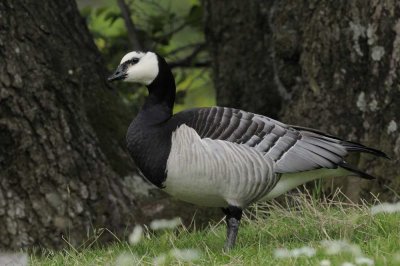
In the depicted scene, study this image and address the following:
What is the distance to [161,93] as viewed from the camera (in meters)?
6.29

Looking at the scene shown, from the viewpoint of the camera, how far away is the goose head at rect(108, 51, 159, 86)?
611 centimetres

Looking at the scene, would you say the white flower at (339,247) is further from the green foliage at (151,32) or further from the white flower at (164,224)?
the green foliage at (151,32)

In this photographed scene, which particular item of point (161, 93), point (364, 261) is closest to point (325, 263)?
point (364, 261)

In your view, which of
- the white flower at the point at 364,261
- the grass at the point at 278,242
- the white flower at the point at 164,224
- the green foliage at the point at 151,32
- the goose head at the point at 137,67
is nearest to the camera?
the white flower at the point at 364,261

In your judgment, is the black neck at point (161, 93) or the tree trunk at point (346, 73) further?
the tree trunk at point (346, 73)

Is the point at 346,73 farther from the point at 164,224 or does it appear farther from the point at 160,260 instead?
the point at 160,260

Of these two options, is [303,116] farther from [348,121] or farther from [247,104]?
[247,104]

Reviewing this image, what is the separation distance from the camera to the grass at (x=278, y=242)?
5.14 meters

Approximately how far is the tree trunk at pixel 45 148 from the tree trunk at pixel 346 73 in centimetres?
181

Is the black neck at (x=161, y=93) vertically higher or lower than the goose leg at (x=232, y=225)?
higher

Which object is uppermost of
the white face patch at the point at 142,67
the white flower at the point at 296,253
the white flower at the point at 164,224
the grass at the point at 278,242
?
the white face patch at the point at 142,67

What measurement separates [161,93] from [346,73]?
191 centimetres

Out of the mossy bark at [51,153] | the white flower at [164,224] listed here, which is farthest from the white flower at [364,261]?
the mossy bark at [51,153]

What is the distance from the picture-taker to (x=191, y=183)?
5.71 m
